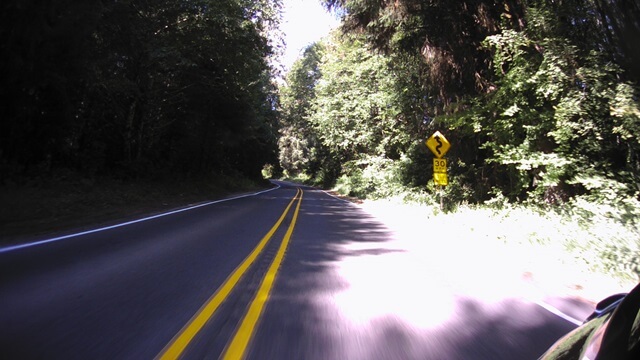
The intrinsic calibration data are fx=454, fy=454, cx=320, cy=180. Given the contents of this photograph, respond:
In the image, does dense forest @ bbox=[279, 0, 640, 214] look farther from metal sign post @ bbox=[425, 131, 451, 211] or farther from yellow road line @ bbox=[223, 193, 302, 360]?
yellow road line @ bbox=[223, 193, 302, 360]

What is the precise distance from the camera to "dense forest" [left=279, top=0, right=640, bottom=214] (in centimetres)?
1056

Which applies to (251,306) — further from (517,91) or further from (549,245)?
(517,91)

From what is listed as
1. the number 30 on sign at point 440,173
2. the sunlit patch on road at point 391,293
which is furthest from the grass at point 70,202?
the number 30 on sign at point 440,173

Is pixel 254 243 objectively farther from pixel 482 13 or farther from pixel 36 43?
pixel 482 13

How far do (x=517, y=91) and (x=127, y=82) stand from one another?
49.4 ft

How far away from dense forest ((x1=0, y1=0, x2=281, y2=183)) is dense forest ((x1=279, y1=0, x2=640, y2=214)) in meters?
7.54

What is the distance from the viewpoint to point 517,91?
41.8ft

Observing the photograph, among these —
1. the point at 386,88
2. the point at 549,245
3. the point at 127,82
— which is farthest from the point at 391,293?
the point at 386,88

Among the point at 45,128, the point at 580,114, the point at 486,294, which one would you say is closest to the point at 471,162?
the point at 580,114

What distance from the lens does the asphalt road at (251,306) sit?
3.94m

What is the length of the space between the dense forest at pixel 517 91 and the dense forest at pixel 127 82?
7.54 m

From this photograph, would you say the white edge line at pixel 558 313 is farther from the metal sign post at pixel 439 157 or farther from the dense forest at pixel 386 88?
the metal sign post at pixel 439 157

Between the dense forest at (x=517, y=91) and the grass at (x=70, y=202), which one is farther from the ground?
the dense forest at (x=517, y=91)

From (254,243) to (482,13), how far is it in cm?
1048
